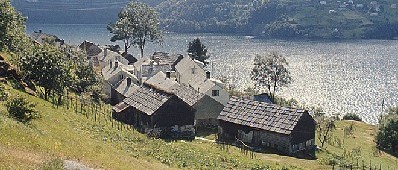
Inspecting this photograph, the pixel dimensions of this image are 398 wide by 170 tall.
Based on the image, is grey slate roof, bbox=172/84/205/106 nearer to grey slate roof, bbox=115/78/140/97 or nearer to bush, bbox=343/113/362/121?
grey slate roof, bbox=115/78/140/97

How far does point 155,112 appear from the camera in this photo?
2467 inches

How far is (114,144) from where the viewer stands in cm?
4353

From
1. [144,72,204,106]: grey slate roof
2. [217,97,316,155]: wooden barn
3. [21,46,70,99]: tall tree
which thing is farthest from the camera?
[144,72,204,106]: grey slate roof

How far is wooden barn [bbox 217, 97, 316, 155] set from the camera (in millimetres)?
61188

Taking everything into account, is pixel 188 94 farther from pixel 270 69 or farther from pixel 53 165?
pixel 53 165

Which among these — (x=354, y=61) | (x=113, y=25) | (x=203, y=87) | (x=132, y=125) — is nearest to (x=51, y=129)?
Answer: (x=132, y=125)

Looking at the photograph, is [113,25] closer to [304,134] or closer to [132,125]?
[132,125]

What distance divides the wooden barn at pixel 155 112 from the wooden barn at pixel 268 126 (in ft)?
18.6

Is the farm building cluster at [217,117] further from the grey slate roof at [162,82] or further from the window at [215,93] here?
the grey slate roof at [162,82]

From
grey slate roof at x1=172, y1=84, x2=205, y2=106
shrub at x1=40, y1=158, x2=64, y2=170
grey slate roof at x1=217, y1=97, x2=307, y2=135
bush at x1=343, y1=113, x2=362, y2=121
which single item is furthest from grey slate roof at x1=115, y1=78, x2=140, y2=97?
shrub at x1=40, y1=158, x2=64, y2=170

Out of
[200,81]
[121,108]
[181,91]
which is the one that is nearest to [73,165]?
[121,108]

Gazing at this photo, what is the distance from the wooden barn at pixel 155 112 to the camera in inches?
2480

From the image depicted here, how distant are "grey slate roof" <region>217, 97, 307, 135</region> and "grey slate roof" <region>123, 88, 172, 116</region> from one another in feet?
29.3

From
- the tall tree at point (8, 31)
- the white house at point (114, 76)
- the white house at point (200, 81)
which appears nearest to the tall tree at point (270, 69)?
the white house at point (200, 81)
